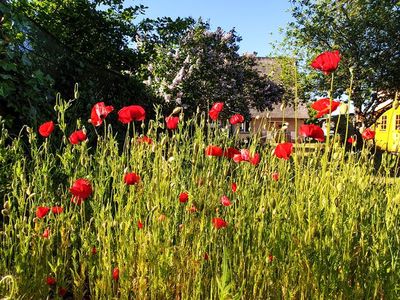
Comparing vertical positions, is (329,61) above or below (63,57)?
below

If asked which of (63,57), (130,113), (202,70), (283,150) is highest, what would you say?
(202,70)

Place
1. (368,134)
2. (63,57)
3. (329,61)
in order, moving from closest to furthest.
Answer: (329,61) < (368,134) < (63,57)

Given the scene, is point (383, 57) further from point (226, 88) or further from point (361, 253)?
point (361, 253)

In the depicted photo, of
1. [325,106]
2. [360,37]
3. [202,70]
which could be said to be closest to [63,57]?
[325,106]

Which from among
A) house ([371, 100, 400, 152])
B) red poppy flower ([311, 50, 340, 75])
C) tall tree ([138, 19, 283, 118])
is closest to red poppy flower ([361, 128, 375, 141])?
house ([371, 100, 400, 152])

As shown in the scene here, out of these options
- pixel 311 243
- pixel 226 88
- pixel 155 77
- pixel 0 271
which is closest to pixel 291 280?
pixel 311 243

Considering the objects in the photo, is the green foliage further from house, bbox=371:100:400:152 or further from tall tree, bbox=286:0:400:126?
tall tree, bbox=286:0:400:126

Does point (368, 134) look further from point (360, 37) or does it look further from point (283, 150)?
point (360, 37)

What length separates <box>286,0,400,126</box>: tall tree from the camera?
1593 centimetres

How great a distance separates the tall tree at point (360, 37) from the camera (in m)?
15.9

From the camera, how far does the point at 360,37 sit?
16.2 meters

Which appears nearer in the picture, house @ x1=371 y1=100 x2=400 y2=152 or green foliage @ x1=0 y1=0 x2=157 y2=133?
house @ x1=371 y1=100 x2=400 y2=152

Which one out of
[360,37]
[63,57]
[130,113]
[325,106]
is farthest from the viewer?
[360,37]

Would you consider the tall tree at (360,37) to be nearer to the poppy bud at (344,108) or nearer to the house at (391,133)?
the house at (391,133)
